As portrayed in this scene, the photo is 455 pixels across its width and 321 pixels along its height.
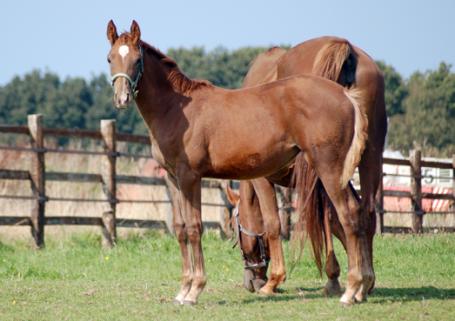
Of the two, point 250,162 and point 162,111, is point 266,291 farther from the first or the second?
point 162,111

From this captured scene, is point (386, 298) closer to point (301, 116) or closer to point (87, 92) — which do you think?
point (301, 116)

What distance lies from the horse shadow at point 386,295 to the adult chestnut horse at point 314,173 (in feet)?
0.98

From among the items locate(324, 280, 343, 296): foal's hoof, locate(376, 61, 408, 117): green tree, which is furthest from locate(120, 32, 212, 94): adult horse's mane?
locate(376, 61, 408, 117): green tree

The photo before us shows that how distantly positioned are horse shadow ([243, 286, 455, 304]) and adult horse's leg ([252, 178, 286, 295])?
153mm

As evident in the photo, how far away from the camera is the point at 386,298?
801cm

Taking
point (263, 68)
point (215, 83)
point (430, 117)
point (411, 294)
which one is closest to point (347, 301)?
point (411, 294)

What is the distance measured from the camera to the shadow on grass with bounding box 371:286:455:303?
7.96 metres

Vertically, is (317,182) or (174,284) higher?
(317,182)

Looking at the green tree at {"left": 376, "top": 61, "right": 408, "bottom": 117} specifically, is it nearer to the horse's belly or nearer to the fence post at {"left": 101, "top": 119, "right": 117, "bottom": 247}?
the fence post at {"left": 101, "top": 119, "right": 117, "bottom": 247}

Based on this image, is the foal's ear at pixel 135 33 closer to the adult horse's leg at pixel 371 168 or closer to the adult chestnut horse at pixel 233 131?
the adult chestnut horse at pixel 233 131

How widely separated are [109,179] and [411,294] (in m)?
7.06

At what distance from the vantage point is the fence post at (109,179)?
14.0 metres

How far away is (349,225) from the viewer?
7559mm

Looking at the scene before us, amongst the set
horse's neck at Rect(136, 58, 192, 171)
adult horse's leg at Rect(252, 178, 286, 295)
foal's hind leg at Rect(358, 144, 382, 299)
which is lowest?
adult horse's leg at Rect(252, 178, 286, 295)
